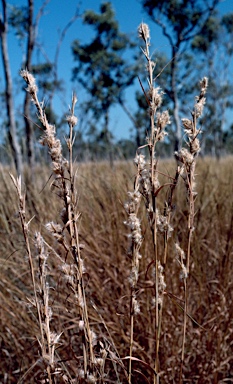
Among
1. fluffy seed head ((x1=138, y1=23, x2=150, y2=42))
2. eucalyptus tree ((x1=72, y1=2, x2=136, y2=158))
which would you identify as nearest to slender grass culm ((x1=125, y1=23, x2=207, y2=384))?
fluffy seed head ((x1=138, y1=23, x2=150, y2=42))

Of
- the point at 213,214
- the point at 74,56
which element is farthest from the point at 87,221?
the point at 74,56

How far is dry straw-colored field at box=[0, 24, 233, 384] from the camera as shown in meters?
0.60

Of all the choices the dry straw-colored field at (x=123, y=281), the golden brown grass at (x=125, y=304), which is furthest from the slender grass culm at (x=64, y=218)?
the golden brown grass at (x=125, y=304)

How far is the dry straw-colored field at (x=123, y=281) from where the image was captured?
0.60 metres

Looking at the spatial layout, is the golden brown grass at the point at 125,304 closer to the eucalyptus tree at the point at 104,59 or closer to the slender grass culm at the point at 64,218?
the slender grass culm at the point at 64,218

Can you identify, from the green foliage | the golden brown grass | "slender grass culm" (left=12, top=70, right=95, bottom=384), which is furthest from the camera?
the green foliage

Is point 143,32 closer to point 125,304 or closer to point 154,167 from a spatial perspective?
point 154,167

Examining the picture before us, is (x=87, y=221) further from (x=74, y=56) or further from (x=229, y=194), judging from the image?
(x=74, y=56)

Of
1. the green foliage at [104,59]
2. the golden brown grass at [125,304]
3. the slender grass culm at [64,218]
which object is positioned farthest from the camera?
the green foliage at [104,59]

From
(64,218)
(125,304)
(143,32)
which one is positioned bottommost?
(125,304)

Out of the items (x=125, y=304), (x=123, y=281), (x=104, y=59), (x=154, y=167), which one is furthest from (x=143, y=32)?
(x=104, y=59)

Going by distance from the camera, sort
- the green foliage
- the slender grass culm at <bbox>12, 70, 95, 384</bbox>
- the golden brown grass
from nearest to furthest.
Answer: the slender grass culm at <bbox>12, 70, 95, 384</bbox>
the golden brown grass
the green foliage

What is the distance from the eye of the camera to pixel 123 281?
1767 mm

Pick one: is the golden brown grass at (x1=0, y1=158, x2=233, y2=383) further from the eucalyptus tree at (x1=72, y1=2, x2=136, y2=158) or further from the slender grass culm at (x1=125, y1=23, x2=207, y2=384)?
the eucalyptus tree at (x1=72, y1=2, x2=136, y2=158)
